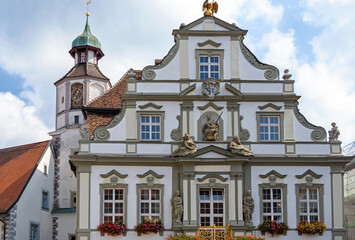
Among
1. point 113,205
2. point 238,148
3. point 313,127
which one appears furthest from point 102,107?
point 313,127

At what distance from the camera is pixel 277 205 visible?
28.7m

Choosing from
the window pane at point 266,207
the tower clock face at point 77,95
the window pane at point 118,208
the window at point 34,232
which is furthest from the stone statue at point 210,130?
the tower clock face at point 77,95

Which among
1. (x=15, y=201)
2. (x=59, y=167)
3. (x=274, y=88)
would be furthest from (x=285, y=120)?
(x=59, y=167)

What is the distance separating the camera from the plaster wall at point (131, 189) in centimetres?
2784

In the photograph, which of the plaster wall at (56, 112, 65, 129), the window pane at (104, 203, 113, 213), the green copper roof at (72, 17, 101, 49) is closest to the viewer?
the window pane at (104, 203, 113, 213)

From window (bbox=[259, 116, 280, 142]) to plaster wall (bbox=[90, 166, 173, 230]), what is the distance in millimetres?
4753

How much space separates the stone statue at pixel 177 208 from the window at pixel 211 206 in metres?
1.00

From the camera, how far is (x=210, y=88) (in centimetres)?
2923

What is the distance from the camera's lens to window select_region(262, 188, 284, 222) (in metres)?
28.5

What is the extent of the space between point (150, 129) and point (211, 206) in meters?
4.52

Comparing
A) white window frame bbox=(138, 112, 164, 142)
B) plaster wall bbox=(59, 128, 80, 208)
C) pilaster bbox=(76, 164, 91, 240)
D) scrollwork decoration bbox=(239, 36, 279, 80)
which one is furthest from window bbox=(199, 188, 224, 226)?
plaster wall bbox=(59, 128, 80, 208)

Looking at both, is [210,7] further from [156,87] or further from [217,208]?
[217,208]

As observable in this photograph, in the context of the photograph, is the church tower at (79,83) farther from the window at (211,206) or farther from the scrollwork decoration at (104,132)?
the window at (211,206)

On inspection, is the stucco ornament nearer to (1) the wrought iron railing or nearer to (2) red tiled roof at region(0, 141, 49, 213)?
(1) the wrought iron railing
